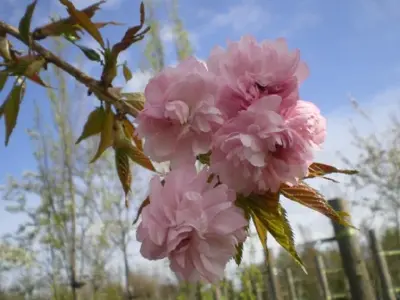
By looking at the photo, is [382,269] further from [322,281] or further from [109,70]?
[109,70]

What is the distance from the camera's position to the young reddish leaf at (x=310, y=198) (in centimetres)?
36

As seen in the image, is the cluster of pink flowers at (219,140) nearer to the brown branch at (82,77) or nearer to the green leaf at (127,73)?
the brown branch at (82,77)

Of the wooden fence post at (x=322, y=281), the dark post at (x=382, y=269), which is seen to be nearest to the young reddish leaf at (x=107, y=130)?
the dark post at (x=382, y=269)

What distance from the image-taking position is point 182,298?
15.6 ft

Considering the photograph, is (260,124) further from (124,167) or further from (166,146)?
(124,167)

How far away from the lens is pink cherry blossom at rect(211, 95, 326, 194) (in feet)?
1.05

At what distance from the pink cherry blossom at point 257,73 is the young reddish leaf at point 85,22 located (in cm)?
20

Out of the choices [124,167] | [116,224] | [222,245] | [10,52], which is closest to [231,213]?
[222,245]

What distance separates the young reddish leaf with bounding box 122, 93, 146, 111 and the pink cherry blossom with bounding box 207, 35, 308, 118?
0.13 metres

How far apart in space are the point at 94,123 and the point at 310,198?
0.89 ft

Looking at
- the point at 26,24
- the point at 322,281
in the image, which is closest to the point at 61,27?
the point at 26,24

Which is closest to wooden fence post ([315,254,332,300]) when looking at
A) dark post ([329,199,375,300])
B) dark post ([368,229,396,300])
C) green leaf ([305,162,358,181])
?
dark post ([368,229,396,300])

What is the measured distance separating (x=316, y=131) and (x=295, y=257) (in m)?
0.10

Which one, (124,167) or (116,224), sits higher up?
(116,224)
